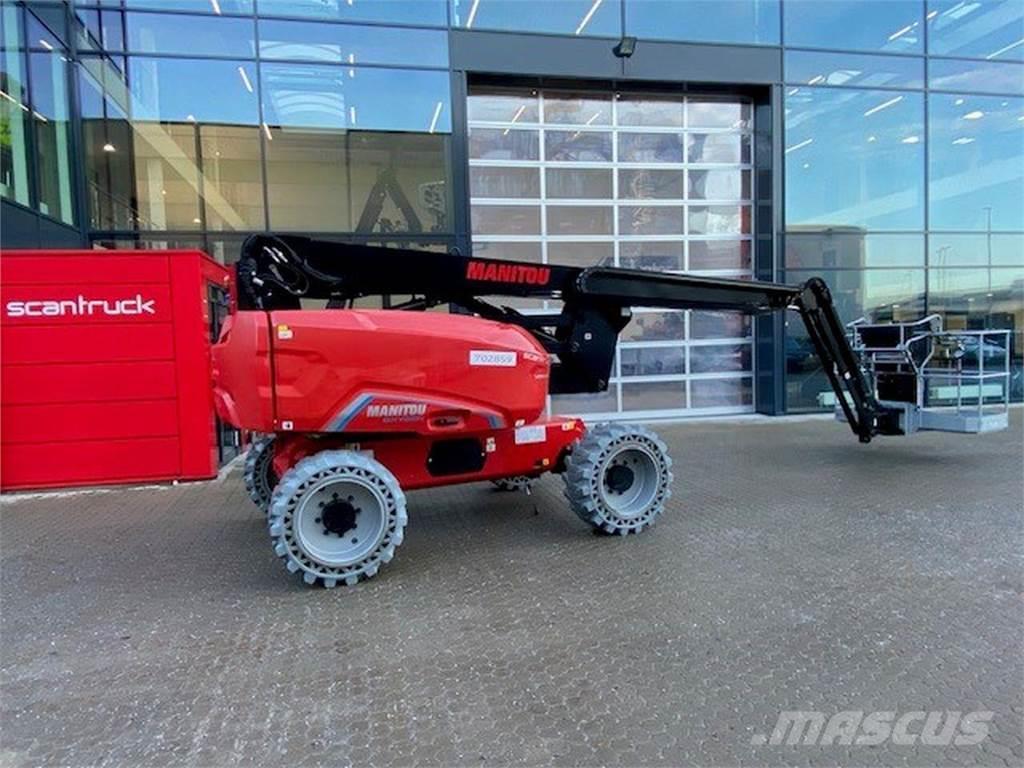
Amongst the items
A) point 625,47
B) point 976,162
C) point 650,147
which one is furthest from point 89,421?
point 976,162

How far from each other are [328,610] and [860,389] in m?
6.74

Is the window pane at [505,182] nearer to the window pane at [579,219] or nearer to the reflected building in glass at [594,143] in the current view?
the reflected building in glass at [594,143]

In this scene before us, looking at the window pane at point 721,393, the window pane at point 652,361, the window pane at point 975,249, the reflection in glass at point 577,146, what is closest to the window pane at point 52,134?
the reflection in glass at point 577,146

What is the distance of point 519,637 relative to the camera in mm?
3906

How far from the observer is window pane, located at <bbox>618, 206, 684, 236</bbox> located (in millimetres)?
12891

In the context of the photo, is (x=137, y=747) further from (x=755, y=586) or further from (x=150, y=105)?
(x=150, y=105)

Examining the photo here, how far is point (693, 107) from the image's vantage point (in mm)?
12914

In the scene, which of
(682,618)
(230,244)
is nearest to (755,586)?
(682,618)

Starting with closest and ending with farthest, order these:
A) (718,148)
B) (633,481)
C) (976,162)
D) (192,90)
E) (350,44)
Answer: (633,481), (192,90), (350,44), (718,148), (976,162)

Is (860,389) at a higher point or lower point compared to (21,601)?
higher

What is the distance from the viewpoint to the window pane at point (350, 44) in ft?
36.1

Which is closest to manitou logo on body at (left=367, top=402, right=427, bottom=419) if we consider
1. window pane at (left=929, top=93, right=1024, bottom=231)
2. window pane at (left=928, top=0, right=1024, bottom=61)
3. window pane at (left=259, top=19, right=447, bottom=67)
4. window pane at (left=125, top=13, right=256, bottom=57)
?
window pane at (left=259, top=19, right=447, bottom=67)

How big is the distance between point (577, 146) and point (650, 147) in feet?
4.60

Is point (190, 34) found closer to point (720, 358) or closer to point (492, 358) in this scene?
point (492, 358)
